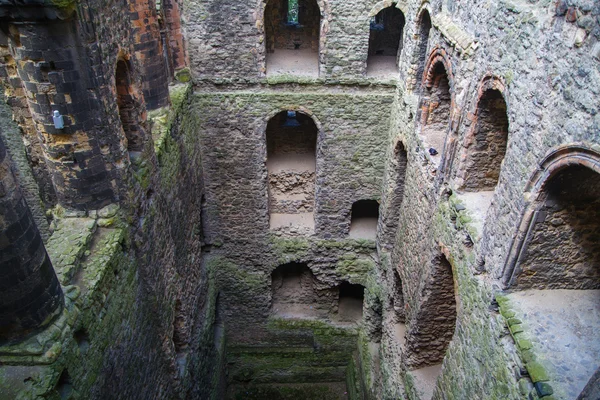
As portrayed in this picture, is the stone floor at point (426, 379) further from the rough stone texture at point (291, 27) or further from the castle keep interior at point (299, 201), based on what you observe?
the rough stone texture at point (291, 27)

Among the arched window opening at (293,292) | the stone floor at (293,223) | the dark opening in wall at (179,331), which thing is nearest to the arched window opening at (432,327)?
the stone floor at (293,223)

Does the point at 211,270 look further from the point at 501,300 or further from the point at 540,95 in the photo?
the point at 540,95

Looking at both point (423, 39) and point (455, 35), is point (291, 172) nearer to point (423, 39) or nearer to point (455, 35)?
point (423, 39)

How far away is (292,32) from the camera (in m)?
11.7

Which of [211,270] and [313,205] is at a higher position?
[313,205]

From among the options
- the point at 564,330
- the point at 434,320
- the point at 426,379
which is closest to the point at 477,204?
the point at 564,330

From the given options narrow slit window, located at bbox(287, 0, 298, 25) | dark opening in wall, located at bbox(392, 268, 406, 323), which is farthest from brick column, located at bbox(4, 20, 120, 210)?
narrow slit window, located at bbox(287, 0, 298, 25)

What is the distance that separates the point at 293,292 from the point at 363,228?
2785 millimetres

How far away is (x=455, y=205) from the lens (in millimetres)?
6469

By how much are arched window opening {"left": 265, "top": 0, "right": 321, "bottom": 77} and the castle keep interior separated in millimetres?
55

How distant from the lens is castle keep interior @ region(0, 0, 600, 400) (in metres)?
4.48

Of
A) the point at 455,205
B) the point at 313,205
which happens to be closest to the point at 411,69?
the point at 455,205

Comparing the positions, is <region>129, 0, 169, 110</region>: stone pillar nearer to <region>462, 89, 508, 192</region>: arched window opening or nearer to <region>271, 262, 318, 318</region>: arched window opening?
<region>462, 89, 508, 192</region>: arched window opening

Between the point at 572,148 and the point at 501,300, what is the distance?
193cm
